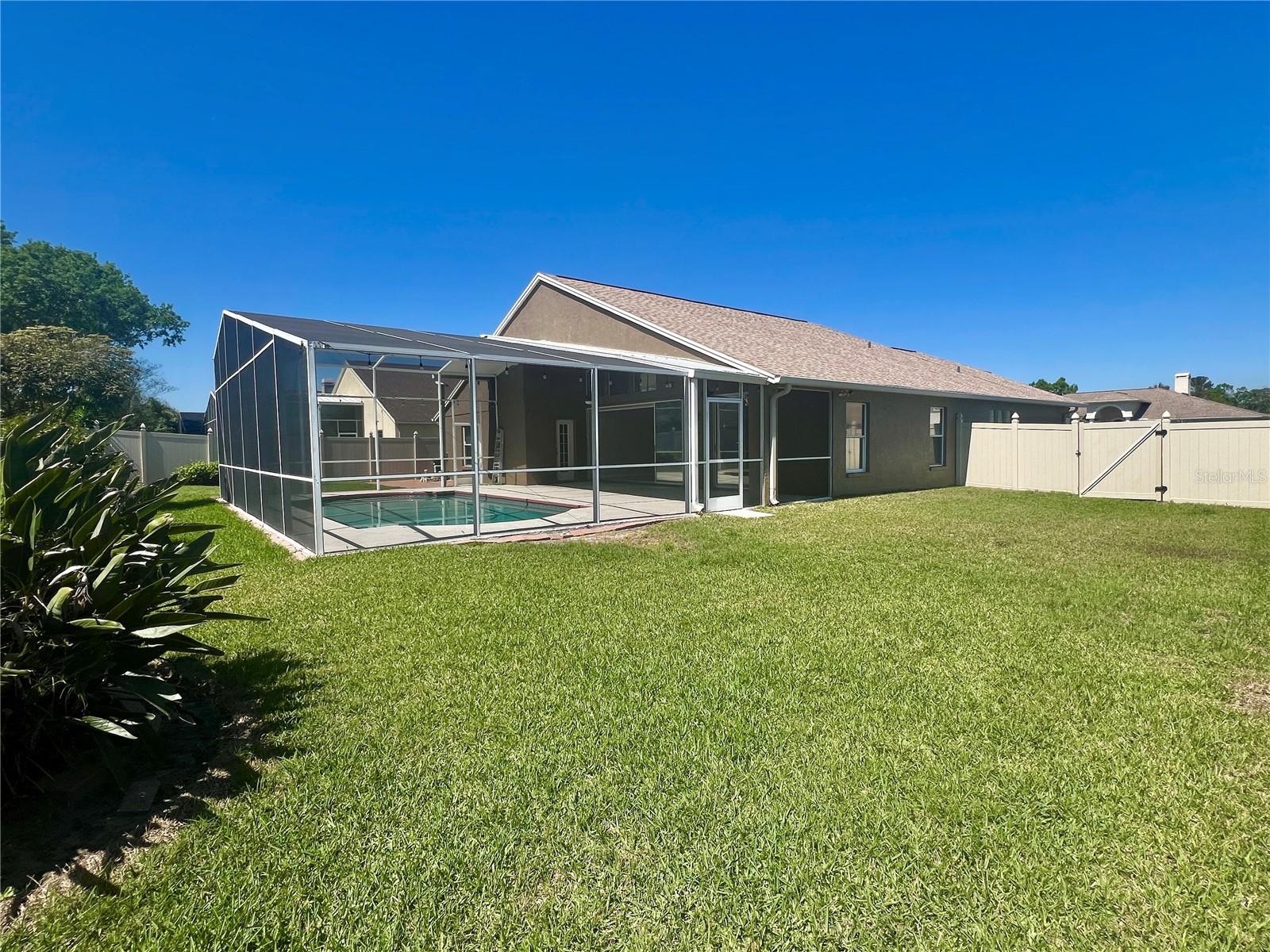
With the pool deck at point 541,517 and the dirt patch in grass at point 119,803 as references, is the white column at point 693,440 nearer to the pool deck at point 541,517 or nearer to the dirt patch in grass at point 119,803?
the pool deck at point 541,517

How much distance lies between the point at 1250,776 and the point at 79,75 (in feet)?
65.6

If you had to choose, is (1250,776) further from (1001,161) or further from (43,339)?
(43,339)

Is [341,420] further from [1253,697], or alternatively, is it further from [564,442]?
[1253,697]

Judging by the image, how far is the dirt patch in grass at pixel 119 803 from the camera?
2.08m

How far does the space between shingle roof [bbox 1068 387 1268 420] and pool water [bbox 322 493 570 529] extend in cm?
2328

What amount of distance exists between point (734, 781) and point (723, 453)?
31.9ft

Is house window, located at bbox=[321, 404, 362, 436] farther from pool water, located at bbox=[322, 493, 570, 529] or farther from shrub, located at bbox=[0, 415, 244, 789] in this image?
shrub, located at bbox=[0, 415, 244, 789]

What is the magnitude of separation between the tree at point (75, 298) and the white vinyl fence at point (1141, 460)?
178 feet

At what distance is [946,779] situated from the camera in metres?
2.57

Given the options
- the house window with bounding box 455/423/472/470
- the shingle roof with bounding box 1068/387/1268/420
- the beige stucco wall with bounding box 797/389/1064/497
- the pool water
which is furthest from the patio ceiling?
the shingle roof with bounding box 1068/387/1268/420

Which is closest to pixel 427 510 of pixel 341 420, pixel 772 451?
pixel 341 420

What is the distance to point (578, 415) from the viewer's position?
18844mm

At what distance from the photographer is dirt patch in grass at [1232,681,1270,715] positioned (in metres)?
3.24

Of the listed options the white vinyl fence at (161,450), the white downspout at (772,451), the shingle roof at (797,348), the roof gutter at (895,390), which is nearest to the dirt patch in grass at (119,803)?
the white downspout at (772,451)
